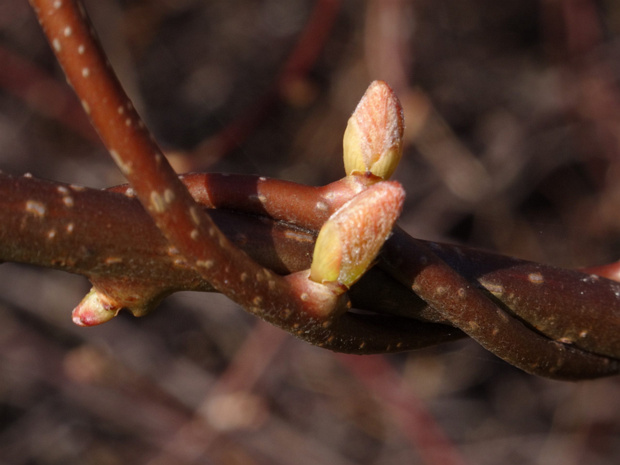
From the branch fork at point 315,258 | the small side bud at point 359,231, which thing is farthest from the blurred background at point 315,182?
the small side bud at point 359,231

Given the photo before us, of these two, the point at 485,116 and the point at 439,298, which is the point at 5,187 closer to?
the point at 439,298

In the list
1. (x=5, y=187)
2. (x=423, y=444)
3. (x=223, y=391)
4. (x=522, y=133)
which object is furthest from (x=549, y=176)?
(x=5, y=187)

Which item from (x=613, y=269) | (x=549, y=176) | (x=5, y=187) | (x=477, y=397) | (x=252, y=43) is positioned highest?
(x=5, y=187)

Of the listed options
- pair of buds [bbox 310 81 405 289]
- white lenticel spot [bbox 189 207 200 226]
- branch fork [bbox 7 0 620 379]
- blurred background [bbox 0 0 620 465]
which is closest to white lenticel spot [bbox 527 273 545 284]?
branch fork [bbox 7 0 620 379]

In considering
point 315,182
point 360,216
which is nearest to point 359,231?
point 360,216

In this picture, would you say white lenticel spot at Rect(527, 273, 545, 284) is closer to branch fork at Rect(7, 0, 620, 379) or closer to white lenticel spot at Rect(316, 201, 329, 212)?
Result: branch fork at Rect(7, 0, 620, 379)

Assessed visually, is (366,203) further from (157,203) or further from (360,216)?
(157,203)

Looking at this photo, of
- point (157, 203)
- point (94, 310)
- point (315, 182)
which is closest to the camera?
point (157, 203)
